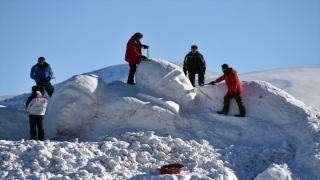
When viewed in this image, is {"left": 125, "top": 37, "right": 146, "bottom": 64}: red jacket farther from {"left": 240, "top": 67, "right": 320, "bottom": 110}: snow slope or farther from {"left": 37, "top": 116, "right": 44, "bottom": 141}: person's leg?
{"left": 240, "top": 67, "right": 320, "bottom": 110}: snow slope

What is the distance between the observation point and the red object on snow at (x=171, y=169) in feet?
25.3

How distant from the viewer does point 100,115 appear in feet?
31.6

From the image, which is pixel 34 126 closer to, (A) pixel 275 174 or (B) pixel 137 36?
(B) pixel 137 36

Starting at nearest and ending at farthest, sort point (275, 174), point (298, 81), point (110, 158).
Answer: point (110, 158) < point (275, 174) < point (298, 81)

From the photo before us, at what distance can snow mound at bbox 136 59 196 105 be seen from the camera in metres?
9.93

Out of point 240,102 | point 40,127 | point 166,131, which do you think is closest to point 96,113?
point 40,127

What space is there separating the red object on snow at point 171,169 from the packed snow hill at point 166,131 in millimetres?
108

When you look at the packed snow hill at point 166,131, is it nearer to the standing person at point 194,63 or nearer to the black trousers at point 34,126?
the black trousers at point 34,126

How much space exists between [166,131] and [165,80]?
3.37ft

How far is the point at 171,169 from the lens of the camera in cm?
774

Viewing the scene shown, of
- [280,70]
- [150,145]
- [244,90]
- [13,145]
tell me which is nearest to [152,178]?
[150,145]

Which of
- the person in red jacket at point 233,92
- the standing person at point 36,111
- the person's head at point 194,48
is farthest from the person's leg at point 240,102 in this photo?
the standing person at point 36,111

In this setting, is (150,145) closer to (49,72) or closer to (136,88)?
(136,88)

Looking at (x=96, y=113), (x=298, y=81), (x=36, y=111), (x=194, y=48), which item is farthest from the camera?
(x=298, y=81)
